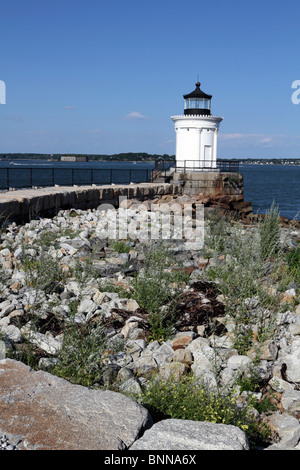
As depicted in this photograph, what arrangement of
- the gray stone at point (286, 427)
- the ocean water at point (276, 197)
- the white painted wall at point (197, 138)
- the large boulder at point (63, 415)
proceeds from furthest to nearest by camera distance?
the ocean water at point (276, 197), the white painted wall at point (197, 138), the gray stone at point (286, 427), the large boulder at point (63, 415)

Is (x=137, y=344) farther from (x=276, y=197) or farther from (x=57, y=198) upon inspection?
(x=276, y=197)

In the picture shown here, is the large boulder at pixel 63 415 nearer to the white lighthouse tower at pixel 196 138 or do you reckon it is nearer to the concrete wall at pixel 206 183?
the concrete wall at pixel 206 183

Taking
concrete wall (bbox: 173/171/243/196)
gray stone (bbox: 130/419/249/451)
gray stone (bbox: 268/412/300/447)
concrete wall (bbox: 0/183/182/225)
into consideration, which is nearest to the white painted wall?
concrete wall (bbox: 173/171/243/196)

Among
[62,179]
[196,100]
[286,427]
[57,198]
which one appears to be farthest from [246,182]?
[286,427]

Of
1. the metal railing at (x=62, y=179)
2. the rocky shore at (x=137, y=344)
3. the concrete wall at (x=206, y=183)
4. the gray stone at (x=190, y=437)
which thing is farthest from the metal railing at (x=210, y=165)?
the gray stone at (x=190, y=437)

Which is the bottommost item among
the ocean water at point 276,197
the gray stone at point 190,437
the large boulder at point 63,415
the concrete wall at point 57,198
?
the ocean water at point 276,197

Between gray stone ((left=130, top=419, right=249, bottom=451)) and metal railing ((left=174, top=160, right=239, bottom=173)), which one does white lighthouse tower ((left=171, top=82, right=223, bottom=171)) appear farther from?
gray stone ((left=130, top=419, right=249, bottom=451))

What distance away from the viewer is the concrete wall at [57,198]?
1138cm

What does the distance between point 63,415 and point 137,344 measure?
2154mm

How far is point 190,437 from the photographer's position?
2.71 meters

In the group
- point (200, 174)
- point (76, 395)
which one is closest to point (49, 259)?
point (76, 395)

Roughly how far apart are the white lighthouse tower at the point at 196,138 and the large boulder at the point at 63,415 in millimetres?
24098

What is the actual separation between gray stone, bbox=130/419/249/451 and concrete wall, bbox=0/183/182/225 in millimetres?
7036

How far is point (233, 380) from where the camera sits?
13.9 feet
